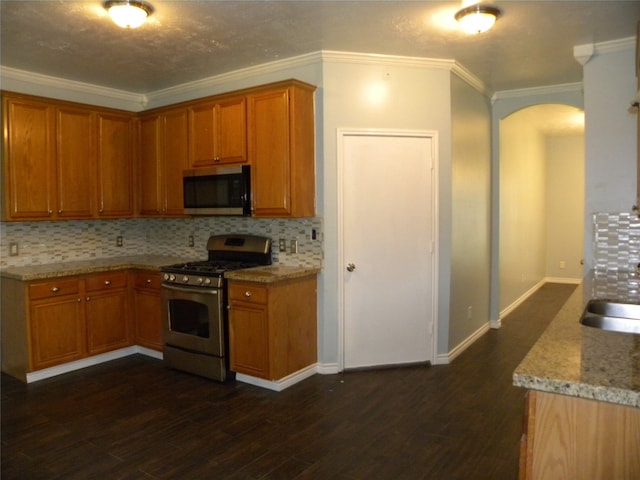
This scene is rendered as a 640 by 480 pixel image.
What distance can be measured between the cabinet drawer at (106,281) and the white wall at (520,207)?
4.19 meters

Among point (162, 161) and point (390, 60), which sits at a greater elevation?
point (390, 60)

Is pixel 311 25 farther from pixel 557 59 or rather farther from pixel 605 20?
pixel 557 59

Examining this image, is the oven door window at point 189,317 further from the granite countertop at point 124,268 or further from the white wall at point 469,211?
the white wall at point 469,211

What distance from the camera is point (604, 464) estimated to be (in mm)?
1360

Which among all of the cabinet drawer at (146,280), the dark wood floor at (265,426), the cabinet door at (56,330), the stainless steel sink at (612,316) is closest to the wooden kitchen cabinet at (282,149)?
the cabinet drawer at (146,280)

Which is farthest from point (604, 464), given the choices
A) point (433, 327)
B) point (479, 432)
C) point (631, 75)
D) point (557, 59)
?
point (557, 59)

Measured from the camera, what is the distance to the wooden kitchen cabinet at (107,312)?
4.14m

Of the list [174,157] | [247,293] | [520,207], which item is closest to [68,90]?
[174,157]

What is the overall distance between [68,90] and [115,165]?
0.84 m

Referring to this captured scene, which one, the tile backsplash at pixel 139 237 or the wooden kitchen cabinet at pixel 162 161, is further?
the wooden kitchen cabinet at pixel 162 161

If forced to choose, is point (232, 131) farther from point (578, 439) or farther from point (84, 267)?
point (578, 439)

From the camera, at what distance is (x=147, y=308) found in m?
4.39

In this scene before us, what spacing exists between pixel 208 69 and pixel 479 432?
12.0 feet

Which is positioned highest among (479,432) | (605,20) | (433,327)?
(605,20)
